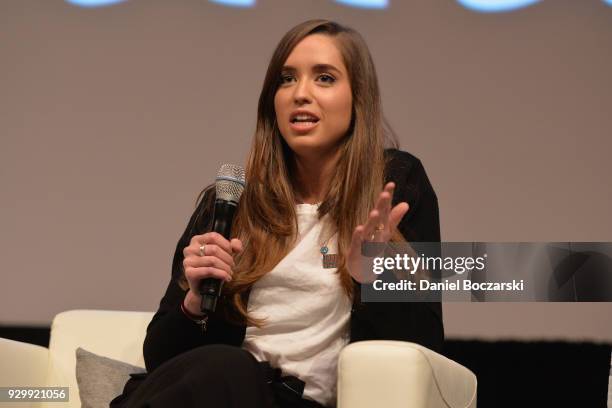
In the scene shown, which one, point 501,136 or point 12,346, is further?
point 501,136

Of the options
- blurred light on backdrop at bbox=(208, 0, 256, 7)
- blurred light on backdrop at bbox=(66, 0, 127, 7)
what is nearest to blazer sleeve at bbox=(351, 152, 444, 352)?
blurred light on backdrop at bbox=(208, 0, 256, 7)

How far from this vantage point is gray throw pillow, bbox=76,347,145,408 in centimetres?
203

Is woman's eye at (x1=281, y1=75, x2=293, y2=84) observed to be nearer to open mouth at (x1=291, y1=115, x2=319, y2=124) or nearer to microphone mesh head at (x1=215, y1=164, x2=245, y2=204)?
open mouth at (x1=291, y1=115, x2=319, y2=124)

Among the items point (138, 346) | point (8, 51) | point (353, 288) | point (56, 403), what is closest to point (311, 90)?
point (353, 288)

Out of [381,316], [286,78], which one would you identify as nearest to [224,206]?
[381,316]

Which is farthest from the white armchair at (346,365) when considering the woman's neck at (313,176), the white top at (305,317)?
the woman's neck at (313,176)

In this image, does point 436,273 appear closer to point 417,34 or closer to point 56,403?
point 56,403

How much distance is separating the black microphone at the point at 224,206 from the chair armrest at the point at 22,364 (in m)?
0.72

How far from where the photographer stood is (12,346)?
2164 mm

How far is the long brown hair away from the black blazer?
5cm

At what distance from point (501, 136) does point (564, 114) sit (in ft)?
0.68

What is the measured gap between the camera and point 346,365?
5.19 ft

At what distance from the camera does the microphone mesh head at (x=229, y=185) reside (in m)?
1.66

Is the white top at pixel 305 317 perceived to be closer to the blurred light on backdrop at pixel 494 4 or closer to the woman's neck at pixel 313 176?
the woman's neck at pixel 313 176
